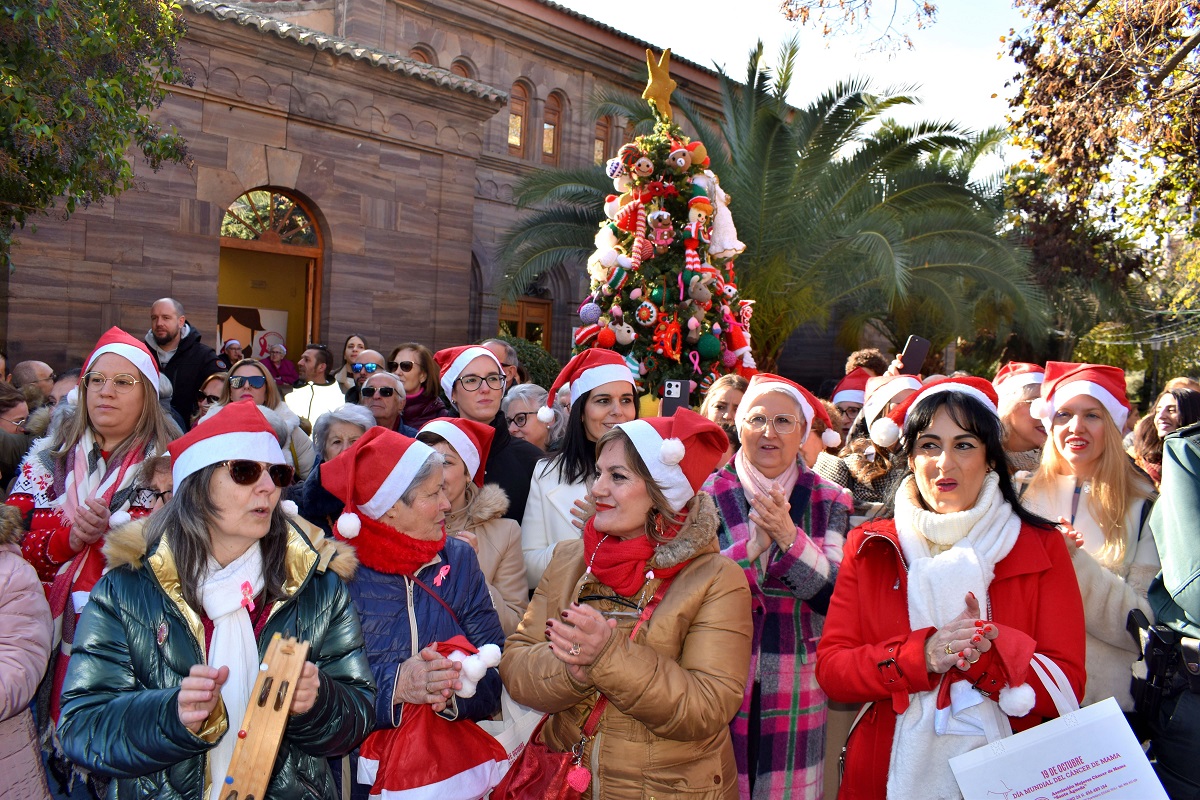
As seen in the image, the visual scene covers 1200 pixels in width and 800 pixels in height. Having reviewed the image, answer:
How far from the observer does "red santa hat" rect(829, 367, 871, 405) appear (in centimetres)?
680

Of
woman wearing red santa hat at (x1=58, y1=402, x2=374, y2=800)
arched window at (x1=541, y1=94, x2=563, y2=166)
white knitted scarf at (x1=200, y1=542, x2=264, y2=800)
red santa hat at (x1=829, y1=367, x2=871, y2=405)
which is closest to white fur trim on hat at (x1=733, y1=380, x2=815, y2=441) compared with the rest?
woman wearing red santa hat at (x1=58, y1=402, x2=374, y2=800)

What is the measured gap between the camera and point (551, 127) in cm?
2144

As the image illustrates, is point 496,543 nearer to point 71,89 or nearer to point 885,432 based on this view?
point 885,432

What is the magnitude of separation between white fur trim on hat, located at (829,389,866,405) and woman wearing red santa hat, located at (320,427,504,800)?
14.0 feet

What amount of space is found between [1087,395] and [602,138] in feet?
65.5

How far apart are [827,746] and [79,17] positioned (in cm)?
689

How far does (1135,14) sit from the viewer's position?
8711 millimetres

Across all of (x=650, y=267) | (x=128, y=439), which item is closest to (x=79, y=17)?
(x=128, y=439)

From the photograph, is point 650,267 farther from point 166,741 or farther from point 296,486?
point 166,741

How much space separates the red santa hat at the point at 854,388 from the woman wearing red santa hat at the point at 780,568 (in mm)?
3168

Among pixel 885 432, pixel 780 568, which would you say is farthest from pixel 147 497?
pixel 885 432

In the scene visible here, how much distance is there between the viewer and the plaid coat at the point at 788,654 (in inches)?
127

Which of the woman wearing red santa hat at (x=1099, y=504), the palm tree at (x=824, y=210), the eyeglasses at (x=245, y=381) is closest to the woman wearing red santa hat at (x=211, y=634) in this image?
the woman wearing red santa hat at (x=1099, y=504)

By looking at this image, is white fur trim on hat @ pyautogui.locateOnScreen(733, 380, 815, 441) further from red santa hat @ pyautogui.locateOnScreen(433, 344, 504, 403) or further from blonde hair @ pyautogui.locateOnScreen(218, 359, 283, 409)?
blonde hair @ pyautogui.locateOnScreen(218, 359, 283, 409)
